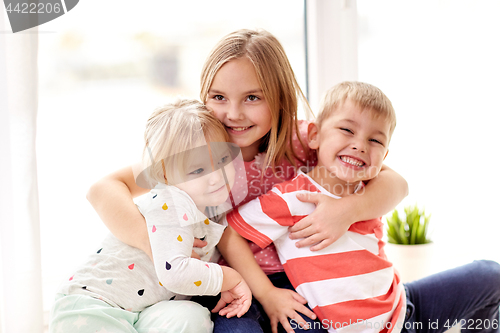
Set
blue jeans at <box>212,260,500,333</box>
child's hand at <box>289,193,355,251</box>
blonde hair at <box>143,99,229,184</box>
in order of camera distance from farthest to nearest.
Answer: blue jeans at <box>212,260,500,333</box> < child's hand at <box>289,193,355,251</box> < blonde hair at <box>143,99,229,184</box>

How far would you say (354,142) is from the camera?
0.93m

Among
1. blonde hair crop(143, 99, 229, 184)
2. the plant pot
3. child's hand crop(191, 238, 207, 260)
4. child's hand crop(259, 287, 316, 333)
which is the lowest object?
the plant pot

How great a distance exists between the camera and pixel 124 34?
119 cm

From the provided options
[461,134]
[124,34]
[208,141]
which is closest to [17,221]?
[208,141]

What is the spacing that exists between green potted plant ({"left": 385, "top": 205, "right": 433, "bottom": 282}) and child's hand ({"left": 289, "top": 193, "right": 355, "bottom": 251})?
1.86 ft

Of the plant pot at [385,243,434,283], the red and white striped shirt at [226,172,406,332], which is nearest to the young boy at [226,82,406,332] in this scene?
the red and white striped shirt at [226,172,406,332]

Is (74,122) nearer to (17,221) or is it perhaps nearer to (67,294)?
(17,221)

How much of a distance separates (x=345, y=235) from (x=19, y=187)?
0.74m

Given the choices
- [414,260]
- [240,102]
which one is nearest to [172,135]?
[240,102]

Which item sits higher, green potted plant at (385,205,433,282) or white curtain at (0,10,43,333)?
white curtain at (0,10,43,333)

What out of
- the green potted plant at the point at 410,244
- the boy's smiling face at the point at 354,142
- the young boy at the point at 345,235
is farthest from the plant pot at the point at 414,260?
the boy's smiling face at the point at 354,142

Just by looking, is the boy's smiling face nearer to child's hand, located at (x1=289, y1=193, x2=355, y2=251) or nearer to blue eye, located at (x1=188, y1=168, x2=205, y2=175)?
child's hand, located at (x1=289, y1=193, x2=355, y2=251)

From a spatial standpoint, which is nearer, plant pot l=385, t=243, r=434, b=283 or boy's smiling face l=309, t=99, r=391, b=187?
boy's smiling face l=309, t=99, r=391, b=187

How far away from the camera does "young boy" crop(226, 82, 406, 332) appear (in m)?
0.89
